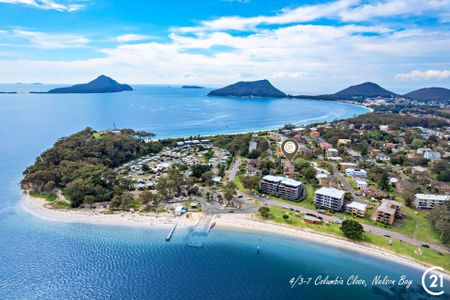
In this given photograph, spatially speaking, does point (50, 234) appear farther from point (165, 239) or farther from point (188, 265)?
point (188, 265)

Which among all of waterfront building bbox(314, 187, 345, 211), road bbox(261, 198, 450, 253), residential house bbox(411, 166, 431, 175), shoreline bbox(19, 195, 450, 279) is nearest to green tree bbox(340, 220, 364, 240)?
shoreline bbox(19, 195, 450, 279)

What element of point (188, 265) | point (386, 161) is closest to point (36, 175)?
point (188, 265)

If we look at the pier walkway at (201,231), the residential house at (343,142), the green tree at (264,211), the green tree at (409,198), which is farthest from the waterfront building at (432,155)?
the pier walkway at (201,231)

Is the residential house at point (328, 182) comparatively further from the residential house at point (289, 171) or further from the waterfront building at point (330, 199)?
the waterfront building at point (330, 199)

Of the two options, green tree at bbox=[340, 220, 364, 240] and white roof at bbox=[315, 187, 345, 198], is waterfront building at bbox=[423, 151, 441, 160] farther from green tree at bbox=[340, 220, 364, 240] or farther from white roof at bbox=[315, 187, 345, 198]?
green tree at bbox=[340, 220, 364, 240]

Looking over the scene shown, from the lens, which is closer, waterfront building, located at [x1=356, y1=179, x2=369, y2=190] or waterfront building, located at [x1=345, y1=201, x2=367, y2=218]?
waterfront building, located at [x1=345, y1=201, x2=367, y2=218]
